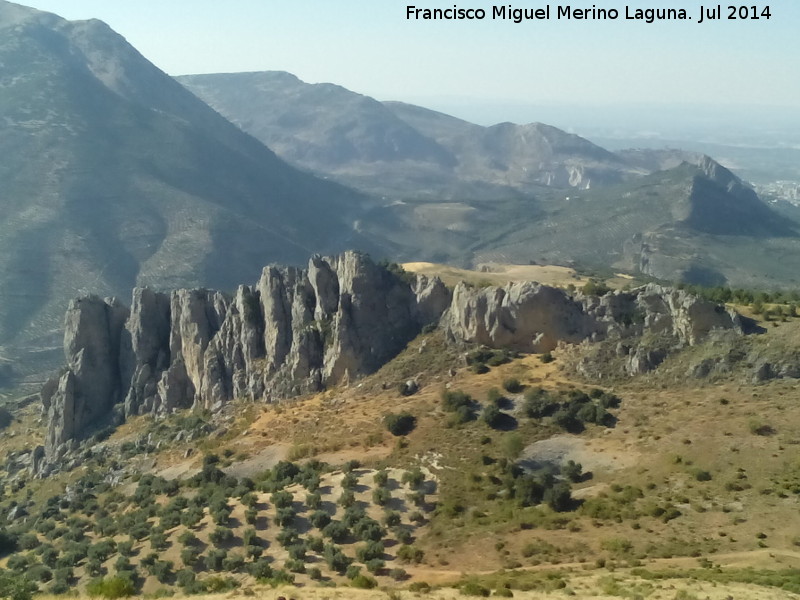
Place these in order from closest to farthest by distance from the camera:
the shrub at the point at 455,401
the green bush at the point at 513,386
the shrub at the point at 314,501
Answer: the shrub at the point at 314,501
the shrub at the point at 455,401
the green bush at the point at 513,386

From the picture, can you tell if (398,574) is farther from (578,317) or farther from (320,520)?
(578,317)

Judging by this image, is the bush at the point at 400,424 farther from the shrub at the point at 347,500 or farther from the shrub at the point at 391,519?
the shrub at the point at 391,519

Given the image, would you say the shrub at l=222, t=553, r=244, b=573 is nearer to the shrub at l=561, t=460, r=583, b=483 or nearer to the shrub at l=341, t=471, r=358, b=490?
the shrub at l=341, t=471, r=358, b=490

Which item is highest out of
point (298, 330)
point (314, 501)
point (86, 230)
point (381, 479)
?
point (86, 230)

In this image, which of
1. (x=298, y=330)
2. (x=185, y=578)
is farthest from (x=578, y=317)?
(x=185, y=578)

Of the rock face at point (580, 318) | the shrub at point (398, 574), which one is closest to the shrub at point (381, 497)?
the shrub at point (398, 574)

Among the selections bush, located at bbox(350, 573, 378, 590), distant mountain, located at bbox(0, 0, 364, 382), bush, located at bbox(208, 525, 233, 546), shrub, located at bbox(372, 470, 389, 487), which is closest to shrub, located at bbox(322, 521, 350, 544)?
shrub, located at bbox(372, 470, 389, 487)

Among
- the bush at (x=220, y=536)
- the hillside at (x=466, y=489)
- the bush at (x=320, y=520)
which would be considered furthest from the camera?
the bush at (x=320, y=520)
